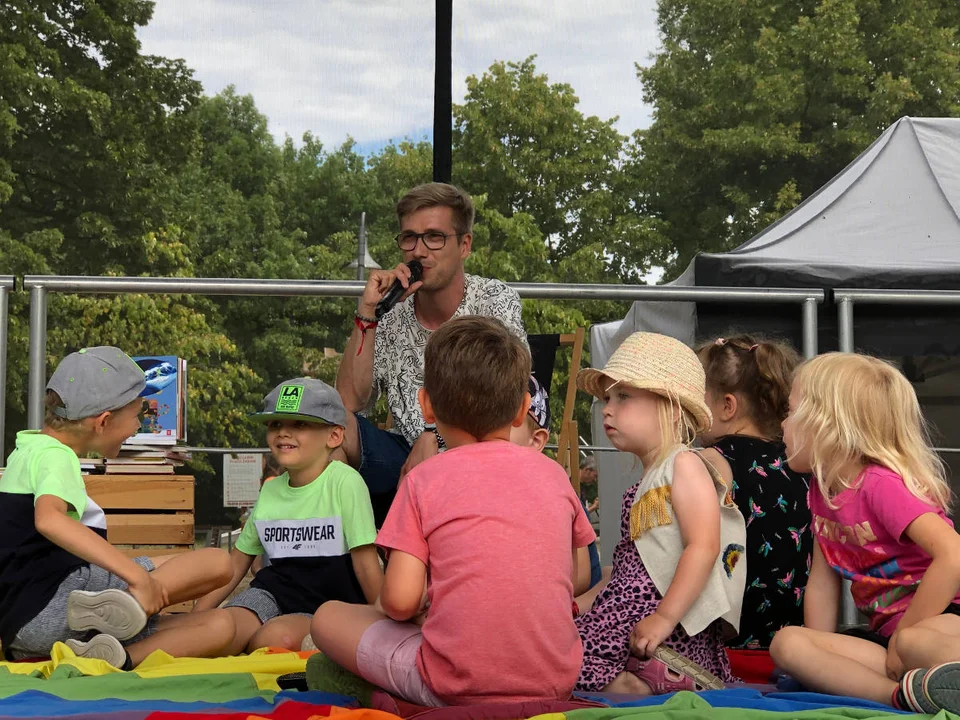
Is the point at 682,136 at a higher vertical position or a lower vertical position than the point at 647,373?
higher

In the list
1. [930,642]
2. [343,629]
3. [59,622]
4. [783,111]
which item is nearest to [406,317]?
[59,622]

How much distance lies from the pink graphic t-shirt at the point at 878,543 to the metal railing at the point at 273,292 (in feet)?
4.75

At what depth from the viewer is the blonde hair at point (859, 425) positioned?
2.60m

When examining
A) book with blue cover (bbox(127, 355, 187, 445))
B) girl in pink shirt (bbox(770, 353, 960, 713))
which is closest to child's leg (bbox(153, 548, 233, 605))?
book with blue cover (bbox(127, 355, 187, 445))

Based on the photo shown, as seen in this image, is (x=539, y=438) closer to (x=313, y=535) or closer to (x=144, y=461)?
(x=313, y=535)

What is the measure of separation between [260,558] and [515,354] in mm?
1531

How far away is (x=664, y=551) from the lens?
9.04 feet

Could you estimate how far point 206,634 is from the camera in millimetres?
3137

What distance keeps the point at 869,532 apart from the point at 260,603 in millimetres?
1720

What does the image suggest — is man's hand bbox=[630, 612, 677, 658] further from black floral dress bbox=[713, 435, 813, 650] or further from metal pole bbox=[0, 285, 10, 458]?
metal pole bbox=[0, 285, 10, 458]

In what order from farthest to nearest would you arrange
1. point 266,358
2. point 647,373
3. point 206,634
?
point 266,358, point 206,634, point 647,373

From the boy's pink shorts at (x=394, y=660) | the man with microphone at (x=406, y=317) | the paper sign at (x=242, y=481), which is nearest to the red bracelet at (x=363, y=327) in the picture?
the man with microphone at (x=406, y=317)

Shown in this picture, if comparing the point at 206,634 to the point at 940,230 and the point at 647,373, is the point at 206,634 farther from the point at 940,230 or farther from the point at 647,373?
the point at 940,230

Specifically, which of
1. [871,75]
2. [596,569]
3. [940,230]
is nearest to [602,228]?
[871,75]
